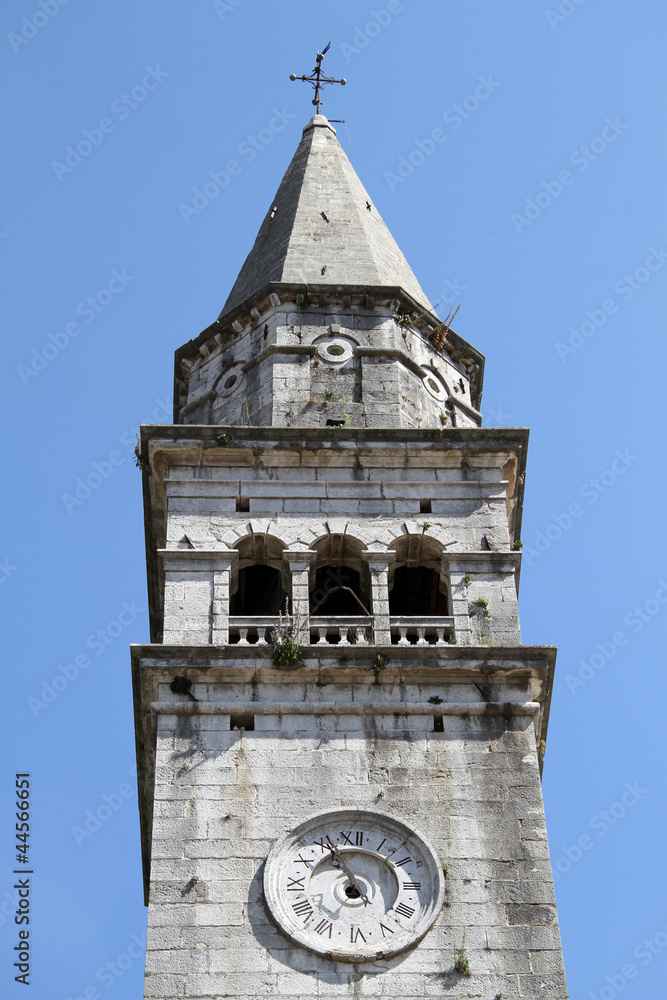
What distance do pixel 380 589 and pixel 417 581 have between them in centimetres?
199

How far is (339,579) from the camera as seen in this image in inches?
1161

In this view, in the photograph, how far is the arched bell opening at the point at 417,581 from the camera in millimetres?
29219

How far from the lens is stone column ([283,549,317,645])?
91.5 ft

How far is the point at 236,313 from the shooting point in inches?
1325

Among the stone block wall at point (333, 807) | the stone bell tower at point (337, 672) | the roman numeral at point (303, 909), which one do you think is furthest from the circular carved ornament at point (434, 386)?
the roman numeral at point (303, 909)

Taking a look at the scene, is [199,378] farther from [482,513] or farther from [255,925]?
[255,925]

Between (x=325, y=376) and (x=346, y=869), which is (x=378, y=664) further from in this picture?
(x=325, y=376)

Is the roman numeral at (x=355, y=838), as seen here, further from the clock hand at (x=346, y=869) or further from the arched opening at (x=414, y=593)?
the arched opening at (x=414, y=593)

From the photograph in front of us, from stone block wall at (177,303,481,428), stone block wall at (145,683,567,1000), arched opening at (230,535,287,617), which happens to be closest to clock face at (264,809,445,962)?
stone block wall at (145,683,567,1000)

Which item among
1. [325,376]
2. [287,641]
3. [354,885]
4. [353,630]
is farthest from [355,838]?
[325,376]

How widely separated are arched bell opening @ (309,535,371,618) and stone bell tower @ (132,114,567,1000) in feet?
0.15

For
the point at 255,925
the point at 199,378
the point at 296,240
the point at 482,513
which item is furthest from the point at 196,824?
the point at 296,240

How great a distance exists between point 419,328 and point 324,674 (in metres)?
9.24

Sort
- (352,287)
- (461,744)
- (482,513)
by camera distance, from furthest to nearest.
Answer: (352,287) → (482,513) → (461,744)
